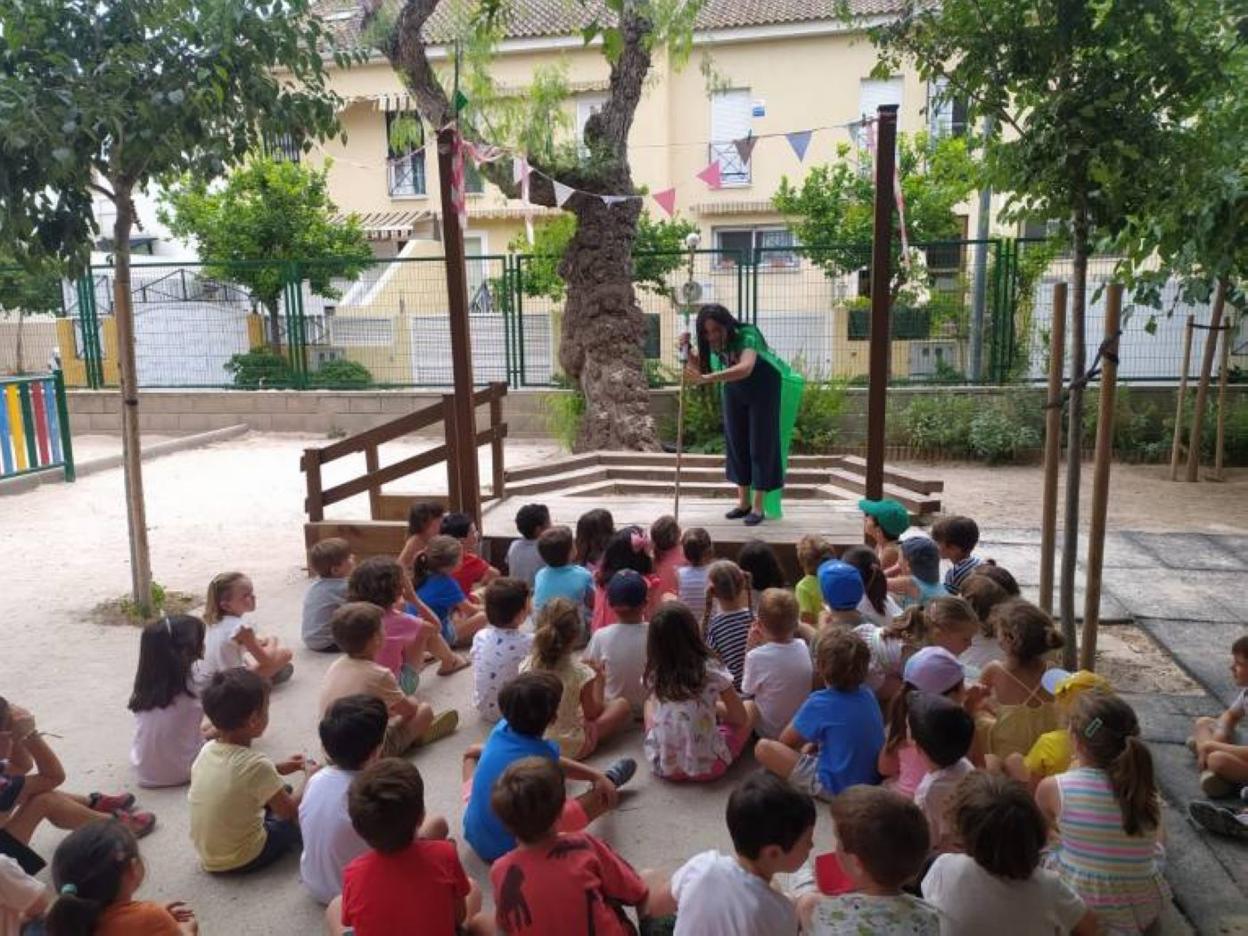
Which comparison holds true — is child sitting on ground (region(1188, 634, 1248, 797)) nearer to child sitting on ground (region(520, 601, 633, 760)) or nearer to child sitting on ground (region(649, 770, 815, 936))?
child sitting on ground (region(649, 770, 815, 936))

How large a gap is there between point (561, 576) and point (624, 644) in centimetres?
78

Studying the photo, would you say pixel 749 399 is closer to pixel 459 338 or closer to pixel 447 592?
pixel 459 338

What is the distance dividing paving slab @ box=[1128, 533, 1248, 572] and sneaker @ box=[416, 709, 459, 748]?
4.78 m

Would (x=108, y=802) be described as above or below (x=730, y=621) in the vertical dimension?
below

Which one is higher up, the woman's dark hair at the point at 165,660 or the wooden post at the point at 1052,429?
the wooden post at the point at 1052,429

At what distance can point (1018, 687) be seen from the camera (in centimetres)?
325

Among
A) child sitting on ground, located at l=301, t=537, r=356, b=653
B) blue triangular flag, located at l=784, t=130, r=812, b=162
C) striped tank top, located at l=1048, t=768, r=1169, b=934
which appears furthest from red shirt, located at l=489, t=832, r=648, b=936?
blue triangular flag, located at l=784, t=130, r=812, b=162

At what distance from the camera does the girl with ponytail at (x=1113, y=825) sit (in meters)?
2.47

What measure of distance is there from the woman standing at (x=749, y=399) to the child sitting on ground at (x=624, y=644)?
7.80ft

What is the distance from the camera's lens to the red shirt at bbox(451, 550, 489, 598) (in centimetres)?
546

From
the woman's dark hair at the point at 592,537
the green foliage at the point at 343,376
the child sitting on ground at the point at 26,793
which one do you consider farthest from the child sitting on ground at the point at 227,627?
the green foliage at the point at 343,376

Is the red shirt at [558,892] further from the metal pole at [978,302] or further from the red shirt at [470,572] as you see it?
the metal pole at [978,302]

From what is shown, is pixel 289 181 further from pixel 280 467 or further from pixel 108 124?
pixel 108 124

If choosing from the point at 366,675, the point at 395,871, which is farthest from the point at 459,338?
the point at 395,871
